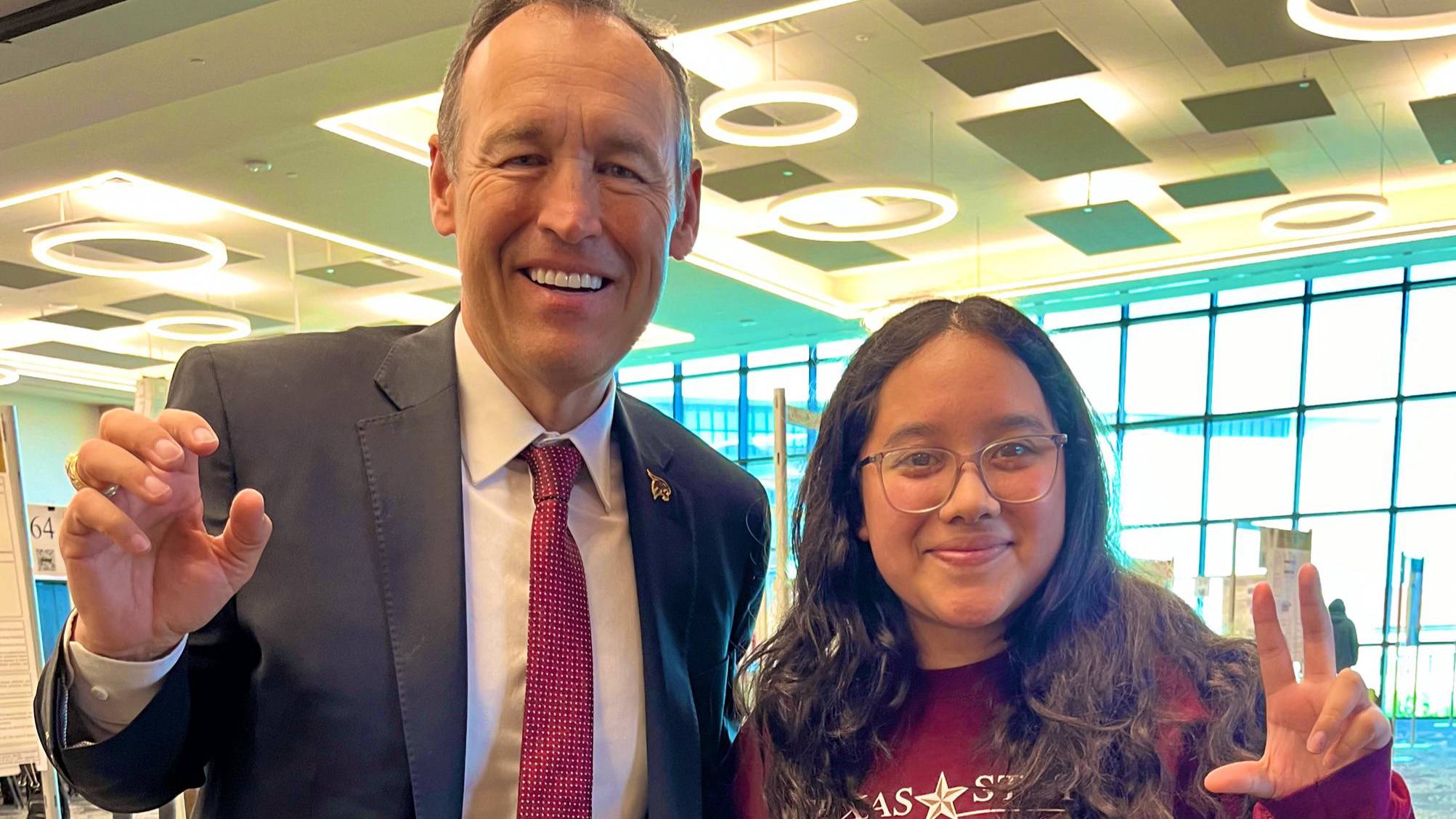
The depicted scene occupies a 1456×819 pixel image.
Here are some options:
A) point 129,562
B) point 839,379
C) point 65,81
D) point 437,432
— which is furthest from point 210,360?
point 65,81

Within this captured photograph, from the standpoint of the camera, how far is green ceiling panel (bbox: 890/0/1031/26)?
8.45 meters

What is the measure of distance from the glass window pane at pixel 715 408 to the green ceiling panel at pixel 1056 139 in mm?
8065

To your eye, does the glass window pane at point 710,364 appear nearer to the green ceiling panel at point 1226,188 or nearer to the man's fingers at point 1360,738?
the green ceiling panel at point 1226,188

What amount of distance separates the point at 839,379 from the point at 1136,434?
1489cm

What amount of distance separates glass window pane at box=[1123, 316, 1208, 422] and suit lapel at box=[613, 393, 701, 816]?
14.7 meters

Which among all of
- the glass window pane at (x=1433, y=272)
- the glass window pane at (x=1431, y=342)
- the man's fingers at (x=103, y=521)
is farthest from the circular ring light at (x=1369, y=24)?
the man's fingers at (x=103, y=521)

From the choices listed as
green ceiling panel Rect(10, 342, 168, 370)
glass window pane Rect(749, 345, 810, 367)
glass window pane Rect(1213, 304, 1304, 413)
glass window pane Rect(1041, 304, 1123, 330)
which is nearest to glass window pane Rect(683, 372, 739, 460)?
glass window pane Rect(749, 345, 810, 367)

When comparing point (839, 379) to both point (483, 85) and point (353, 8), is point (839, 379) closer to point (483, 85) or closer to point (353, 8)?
point (483, 85)

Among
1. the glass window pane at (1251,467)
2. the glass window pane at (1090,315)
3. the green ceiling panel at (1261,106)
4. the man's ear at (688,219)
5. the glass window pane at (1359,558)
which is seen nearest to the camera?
the man's ear at (688,219)

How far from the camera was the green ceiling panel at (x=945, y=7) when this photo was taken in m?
8.45

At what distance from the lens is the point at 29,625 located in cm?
401

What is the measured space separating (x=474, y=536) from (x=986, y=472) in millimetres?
739

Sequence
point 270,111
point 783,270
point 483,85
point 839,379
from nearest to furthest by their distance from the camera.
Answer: point 483,85, point 839,379, point 270,111, point 783,270

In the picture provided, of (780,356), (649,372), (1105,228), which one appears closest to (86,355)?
(649,372)
